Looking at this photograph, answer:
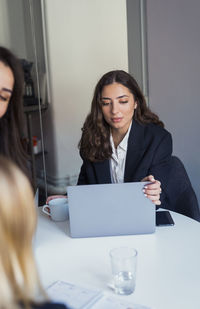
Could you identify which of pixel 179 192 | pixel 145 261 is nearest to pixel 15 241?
pixel 145 261

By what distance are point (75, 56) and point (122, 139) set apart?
6.25 ft

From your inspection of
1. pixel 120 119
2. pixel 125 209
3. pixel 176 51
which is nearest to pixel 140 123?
pixel 120 119

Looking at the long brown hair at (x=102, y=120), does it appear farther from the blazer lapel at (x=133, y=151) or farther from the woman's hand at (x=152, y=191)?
the woman's hand at (x=152, y=191)

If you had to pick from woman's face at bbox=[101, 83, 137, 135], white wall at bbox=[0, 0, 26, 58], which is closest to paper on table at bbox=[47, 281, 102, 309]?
woman's face at bbox=[101, 83, 137, 135]

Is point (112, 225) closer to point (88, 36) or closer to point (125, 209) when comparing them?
point (125, 209)

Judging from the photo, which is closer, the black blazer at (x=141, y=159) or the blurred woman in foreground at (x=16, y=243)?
Answer: the blurred woman in foreground at (x=16, y=243)

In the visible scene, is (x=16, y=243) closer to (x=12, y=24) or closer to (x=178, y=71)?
(x=178, y=71)

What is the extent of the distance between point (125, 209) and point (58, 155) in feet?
8.40

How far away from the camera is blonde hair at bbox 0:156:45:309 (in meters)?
0.49

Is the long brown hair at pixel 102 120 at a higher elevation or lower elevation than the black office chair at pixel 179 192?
higher

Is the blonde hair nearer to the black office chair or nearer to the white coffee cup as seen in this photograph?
the white coffee cup

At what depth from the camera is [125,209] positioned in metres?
1.26

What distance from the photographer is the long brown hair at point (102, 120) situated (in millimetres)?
1989

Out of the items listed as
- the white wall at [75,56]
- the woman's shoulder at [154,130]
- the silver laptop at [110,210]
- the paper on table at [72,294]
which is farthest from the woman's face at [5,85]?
the white wall at [75,56]
